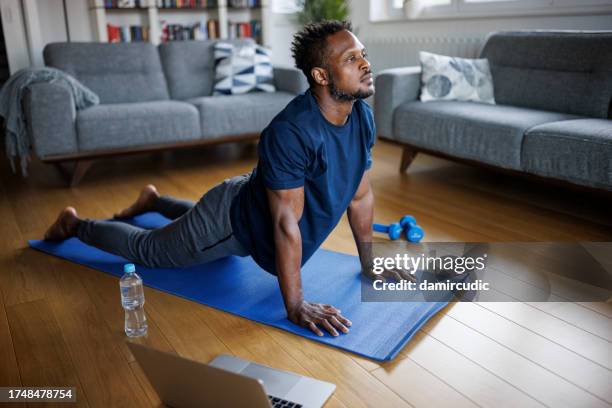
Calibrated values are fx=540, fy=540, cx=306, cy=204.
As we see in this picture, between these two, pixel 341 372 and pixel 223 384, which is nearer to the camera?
pixel 223 384

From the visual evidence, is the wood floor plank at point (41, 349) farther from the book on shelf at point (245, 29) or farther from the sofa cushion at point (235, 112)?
the book on shelf at point (245, 29)

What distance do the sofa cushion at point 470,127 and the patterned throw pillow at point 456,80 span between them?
10 cm

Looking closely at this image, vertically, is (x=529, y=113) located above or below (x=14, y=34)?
below

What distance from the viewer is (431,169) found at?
345 centimetres

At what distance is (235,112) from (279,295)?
6.53 ft

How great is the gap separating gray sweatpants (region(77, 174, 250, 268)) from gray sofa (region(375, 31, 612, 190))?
56.7 inches

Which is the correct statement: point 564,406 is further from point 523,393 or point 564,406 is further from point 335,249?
point 335,249

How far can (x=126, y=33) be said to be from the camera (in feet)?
16.6

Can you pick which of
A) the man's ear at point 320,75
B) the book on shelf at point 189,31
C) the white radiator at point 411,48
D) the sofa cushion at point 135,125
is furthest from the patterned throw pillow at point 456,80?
the book on shelf at point 189,31

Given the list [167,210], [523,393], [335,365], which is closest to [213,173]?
[167,210]

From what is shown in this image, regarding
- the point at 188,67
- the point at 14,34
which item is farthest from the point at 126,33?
the point at 188,67

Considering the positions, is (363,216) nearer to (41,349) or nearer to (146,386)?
(146,386)

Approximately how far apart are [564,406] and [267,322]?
2.72 ft

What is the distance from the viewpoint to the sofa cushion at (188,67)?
12.8 feet
